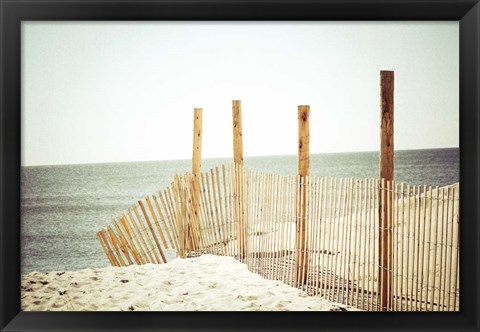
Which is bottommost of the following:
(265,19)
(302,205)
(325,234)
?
(325,234)

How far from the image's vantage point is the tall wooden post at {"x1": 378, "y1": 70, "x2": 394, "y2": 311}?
4.20 meters

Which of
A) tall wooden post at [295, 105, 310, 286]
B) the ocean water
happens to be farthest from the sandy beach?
the ocean water

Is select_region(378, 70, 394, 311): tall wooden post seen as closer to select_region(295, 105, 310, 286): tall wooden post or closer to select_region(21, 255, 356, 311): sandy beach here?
select_region(21, 255, 356, 311): sandy beach

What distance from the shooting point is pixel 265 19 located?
389cm

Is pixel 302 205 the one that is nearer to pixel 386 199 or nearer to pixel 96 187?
pixel 386 199

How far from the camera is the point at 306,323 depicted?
3830mm

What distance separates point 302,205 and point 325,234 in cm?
34

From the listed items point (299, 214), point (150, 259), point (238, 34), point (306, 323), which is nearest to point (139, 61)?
point (238, 34)

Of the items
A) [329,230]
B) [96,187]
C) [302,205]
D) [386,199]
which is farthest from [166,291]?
[96,187]

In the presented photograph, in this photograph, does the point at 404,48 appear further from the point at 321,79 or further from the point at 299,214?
the point at 299,214

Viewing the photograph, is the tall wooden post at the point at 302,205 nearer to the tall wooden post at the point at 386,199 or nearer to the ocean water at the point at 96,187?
the tall wooden post at the point at 386,199

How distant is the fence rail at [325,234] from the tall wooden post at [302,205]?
0.4 inches

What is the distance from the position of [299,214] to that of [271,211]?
1.28 feet

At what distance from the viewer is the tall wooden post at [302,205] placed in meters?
4.86
